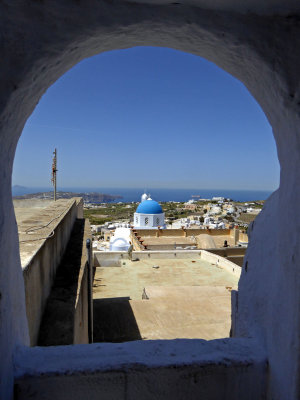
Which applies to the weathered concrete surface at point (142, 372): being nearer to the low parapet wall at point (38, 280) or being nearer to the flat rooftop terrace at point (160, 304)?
the low parapet wall at point (38, 280)

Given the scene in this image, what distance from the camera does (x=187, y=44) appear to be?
1813 millimetres

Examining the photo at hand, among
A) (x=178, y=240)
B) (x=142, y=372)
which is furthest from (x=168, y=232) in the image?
(x=142, y=372)

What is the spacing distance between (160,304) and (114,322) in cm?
130

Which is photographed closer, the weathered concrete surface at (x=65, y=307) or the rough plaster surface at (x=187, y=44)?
the rough plaster surface at (x=187, y=44)

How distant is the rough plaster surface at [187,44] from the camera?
4.58 feet

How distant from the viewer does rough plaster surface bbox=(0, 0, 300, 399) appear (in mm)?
1396

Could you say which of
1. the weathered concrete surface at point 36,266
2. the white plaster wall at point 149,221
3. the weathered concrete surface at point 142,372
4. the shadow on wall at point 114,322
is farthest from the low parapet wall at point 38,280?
the white plaster wall at point 149,221

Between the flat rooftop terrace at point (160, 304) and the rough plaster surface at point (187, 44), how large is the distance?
4663mm

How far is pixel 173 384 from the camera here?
1.69m

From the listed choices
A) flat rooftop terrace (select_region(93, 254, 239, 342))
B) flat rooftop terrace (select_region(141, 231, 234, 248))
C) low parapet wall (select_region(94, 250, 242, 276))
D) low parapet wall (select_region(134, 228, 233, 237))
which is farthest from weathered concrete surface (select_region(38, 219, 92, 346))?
low parapet wall (select_region(134, 228, 233, 237))

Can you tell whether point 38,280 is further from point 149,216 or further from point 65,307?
point 149,216

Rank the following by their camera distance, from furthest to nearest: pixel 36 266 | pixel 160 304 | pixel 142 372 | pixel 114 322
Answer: pixel 160 304, pixel 114 322, pixel 36 266, pixel 142 372

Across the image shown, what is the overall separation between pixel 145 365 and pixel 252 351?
2.20ft

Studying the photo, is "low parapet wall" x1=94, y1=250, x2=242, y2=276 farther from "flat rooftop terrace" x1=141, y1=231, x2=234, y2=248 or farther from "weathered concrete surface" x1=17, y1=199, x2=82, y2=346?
"weathered concrete surface" x1=17, y1=199, x2=82, y2=346
